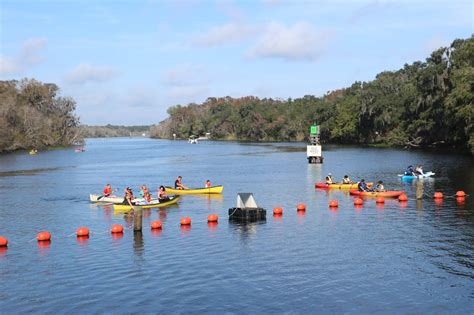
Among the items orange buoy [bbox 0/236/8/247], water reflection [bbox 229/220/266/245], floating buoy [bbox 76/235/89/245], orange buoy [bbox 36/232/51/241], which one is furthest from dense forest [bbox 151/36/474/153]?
orange buoy [bbox 0/236/8/247]

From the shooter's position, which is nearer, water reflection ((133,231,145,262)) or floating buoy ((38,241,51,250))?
water reflection ((133,231,145,262))

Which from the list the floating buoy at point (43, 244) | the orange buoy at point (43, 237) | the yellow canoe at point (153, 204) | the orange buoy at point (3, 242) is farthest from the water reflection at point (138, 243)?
the yellow canoe at point (153, 204)

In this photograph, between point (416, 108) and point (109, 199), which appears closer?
point (109, 199)

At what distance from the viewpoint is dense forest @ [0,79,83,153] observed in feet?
487

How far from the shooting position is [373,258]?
29500mm

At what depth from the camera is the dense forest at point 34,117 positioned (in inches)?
5842

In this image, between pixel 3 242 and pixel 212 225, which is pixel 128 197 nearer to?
pixel 212 225

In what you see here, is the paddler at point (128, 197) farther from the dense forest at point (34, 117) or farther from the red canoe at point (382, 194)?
the dense forest at point (34, 117)

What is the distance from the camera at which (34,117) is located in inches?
6161

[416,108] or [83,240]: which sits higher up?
[416,108]

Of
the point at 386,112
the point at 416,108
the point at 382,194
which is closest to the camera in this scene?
the point at 382,194

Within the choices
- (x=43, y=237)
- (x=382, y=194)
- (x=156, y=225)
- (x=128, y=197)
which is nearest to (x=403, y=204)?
(x=382, y=194)

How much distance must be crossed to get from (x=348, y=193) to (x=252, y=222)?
63.9 feet

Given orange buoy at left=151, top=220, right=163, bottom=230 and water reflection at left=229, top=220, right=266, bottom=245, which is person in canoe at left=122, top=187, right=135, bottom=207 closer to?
orange buoy at left=151, top=220, right=163, bottom=230
